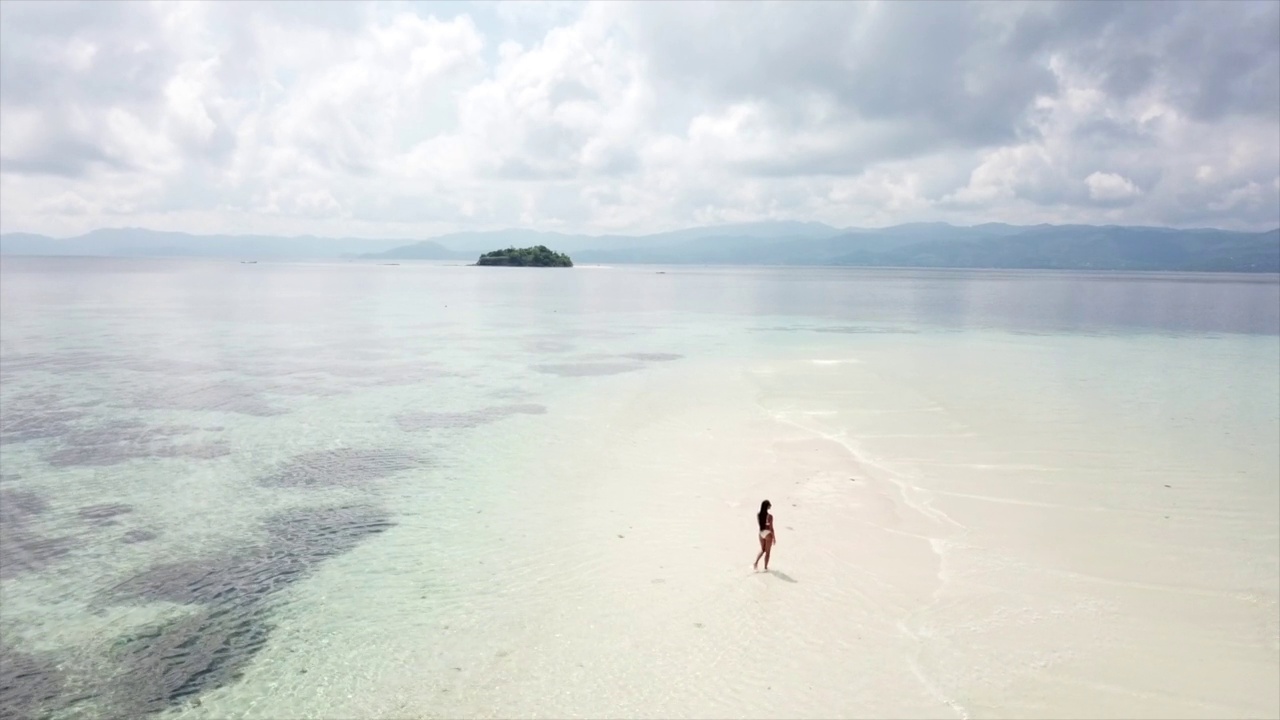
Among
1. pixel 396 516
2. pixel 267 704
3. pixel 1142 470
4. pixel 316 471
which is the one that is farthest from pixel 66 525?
pixel 1142 470

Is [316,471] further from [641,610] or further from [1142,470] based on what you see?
[1142,470]

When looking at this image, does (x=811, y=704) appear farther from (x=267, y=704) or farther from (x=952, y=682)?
(x=267, y=704)

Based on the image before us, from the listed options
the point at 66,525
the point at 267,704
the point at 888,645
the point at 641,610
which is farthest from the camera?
the point at 66,525

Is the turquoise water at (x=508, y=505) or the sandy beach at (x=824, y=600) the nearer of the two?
the sandy beach at (x=824, y=600)

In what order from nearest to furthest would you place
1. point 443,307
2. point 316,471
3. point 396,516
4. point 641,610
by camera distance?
point 641,610 → point 396,516 → point 316,471 → point 443,307

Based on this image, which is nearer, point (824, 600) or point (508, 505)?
point (824, 600)

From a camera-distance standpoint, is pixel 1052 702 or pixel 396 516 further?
pixel 396 516

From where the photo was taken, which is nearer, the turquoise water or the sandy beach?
the sandy beach
